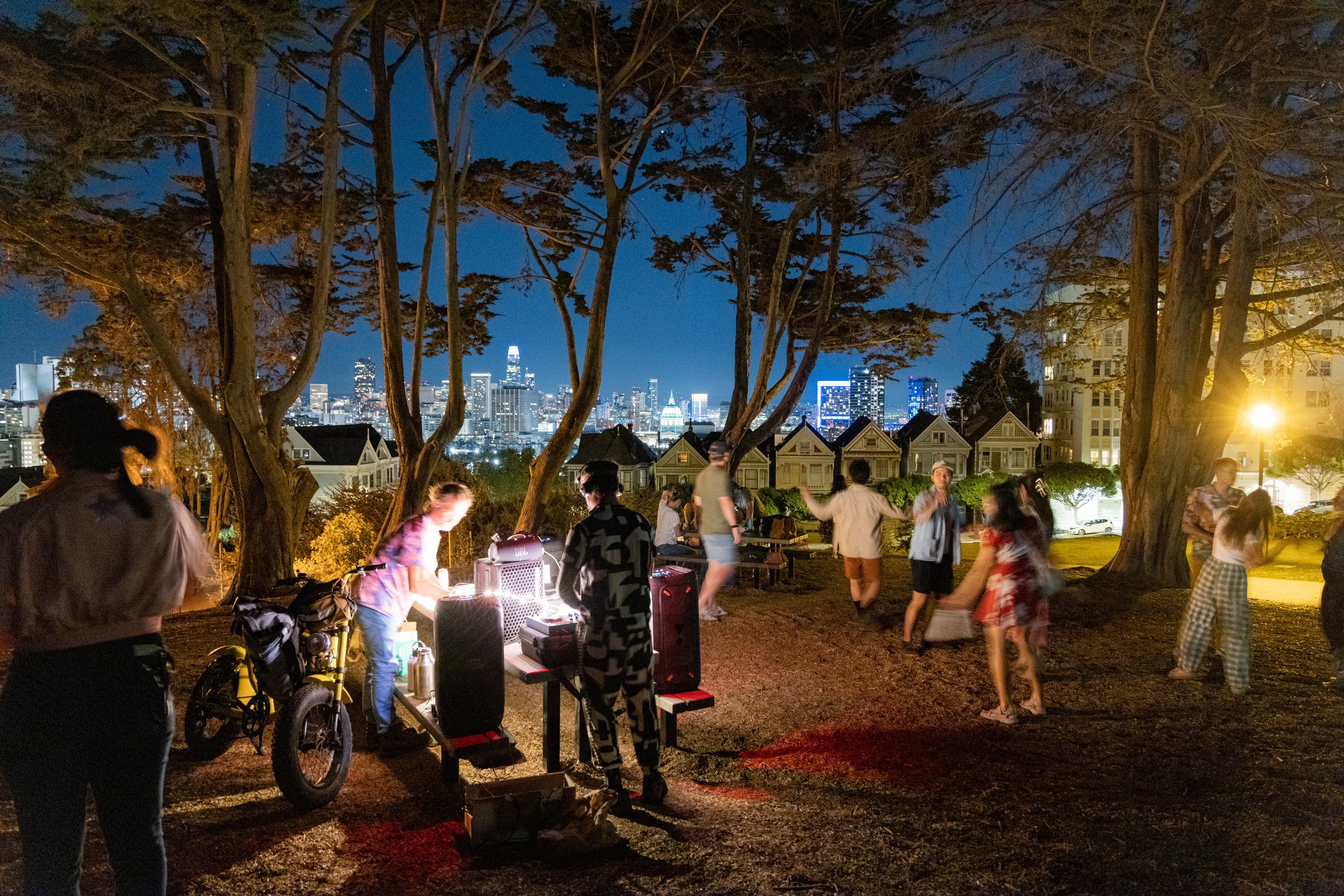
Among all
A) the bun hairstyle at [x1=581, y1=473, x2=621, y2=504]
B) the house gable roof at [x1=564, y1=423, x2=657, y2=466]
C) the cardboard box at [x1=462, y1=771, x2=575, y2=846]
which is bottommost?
the cardboard box at [x1=462, y1=771, x2=575, y2=846]

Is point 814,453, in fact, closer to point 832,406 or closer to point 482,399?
point 832,406

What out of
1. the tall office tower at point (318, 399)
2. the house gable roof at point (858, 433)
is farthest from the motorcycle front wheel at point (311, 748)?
the tall office tower at point (318, 399)

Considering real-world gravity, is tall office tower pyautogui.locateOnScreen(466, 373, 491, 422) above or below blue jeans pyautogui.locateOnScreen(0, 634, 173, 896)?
above

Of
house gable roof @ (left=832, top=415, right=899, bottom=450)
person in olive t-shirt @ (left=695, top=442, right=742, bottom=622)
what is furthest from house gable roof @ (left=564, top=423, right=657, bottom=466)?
person in olive t-shirt @ (left=695, top=442, right=742, bottom=622)

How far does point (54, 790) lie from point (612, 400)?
141 meters

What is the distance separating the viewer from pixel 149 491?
2580 mm

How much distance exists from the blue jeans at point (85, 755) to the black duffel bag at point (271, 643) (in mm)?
1957

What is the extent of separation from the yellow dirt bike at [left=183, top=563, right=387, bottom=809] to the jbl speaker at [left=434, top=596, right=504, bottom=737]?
2.07ft

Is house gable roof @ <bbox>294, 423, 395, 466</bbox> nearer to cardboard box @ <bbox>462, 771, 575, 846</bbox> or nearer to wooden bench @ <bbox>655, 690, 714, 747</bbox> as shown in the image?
wooden bench @ <bbox>655, 690, 714, 747</bbox>

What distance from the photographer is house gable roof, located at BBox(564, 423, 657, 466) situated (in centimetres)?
5262

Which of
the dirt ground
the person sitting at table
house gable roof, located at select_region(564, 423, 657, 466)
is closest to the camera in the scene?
the dirt ground

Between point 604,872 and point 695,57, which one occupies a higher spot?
point 695,57

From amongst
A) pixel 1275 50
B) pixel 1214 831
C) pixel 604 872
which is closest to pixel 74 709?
pixel 604 872

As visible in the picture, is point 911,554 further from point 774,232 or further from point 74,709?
point 774,232
